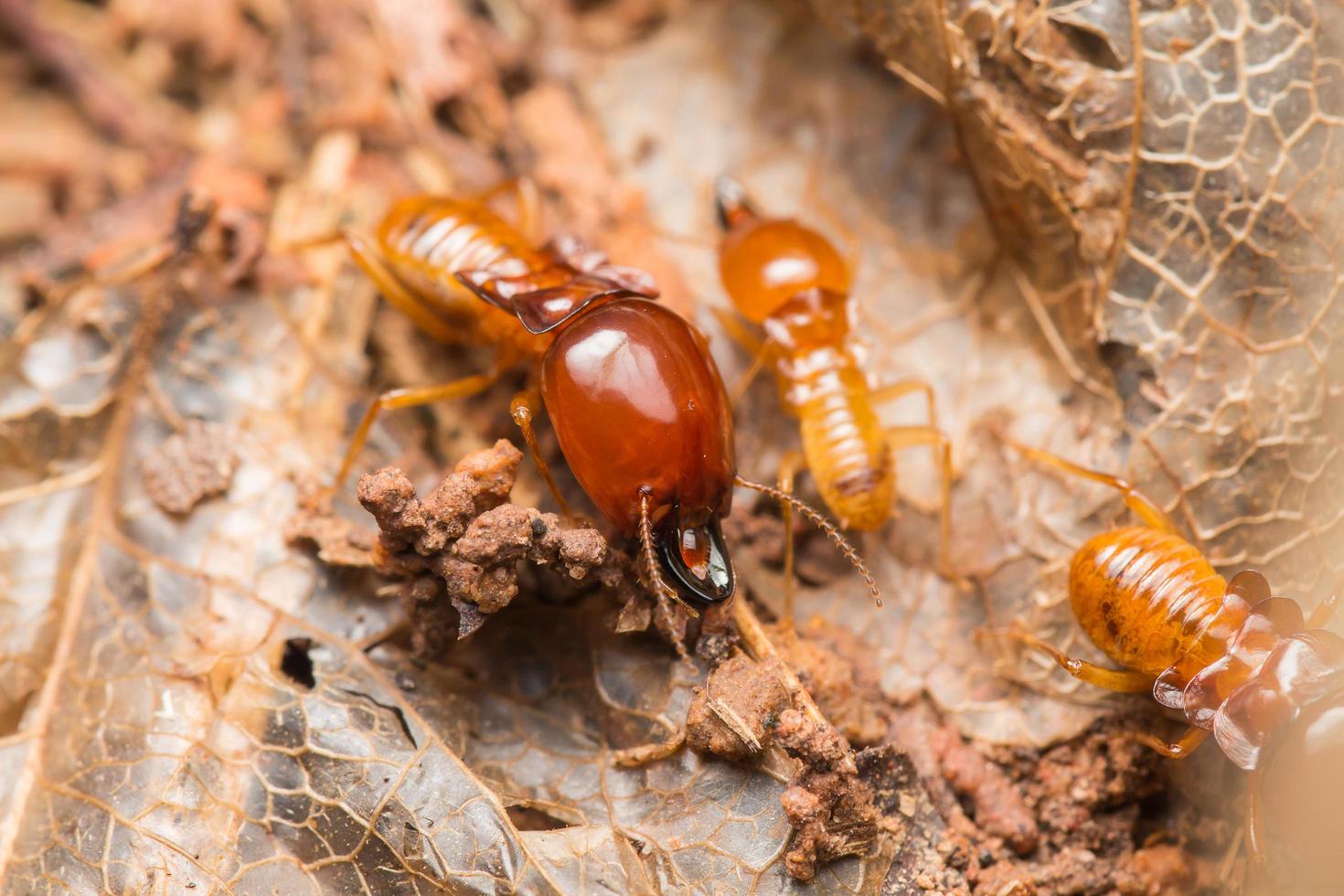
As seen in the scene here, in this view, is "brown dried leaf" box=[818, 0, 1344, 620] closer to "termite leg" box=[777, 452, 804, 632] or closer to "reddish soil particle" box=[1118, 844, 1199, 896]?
"reddish soil particle" box=[1118, 844, 1199, 896]

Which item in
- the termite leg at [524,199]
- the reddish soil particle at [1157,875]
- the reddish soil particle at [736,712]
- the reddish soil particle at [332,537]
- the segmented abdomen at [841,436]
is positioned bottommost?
the reddish soil particle at [1157,875]

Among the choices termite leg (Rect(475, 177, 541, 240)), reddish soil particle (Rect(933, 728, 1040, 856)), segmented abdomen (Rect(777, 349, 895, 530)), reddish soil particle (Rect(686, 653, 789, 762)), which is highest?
termite leg (Rect(475, 177, 541, 240))

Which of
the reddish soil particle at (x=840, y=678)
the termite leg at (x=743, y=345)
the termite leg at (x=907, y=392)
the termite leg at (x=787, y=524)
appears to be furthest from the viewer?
the termite leg at (x=743, y=345)

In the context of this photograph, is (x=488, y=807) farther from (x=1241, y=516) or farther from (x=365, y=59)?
(x=365, y=59)

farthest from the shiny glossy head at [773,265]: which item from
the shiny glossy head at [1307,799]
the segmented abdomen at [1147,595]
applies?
the shiny glossy head at [1307,799]

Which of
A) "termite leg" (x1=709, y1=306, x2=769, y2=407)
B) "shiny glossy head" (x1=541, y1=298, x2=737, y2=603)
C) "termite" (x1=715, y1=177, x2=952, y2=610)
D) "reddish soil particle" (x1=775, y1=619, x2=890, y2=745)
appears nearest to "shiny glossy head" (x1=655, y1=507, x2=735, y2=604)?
"shiny glossy head" (x1=541, y1=298, x2=737, y2=603)

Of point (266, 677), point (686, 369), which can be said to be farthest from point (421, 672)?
point (686, 369)

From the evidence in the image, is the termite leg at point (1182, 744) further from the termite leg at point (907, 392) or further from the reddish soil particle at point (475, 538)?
the reddish soil particle at point (475, 538)
